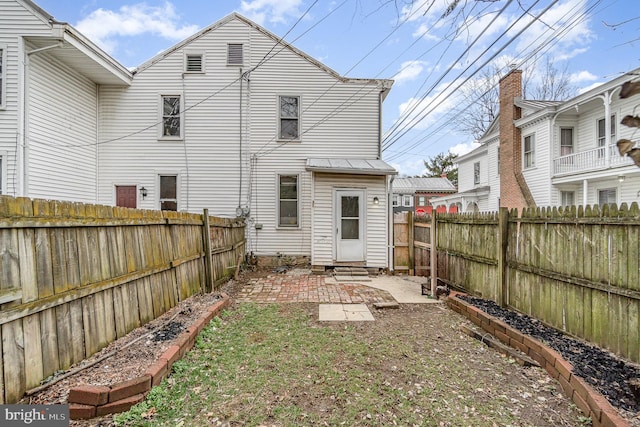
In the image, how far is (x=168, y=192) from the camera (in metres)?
10.0

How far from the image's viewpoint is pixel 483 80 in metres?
20.2

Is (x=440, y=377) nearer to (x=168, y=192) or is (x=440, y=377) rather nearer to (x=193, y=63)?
(x=168, y=192)

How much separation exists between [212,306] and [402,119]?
10.2 meters

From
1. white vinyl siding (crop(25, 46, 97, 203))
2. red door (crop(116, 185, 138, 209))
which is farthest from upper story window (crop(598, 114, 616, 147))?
white vinyl siding (crop(25, 46, 97, 203))

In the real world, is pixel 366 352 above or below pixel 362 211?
below

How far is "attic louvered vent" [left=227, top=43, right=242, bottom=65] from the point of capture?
1007 cm

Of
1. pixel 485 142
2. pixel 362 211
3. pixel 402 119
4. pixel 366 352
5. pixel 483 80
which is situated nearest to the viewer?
pixel 366 352

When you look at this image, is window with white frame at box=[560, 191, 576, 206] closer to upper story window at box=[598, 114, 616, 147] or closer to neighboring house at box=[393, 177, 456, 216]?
upper story window at box=[598, 114, 616, 147]

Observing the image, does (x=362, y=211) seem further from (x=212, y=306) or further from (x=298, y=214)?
(x=212, y=306)

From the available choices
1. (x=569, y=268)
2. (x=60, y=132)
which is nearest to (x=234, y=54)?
(x=60, y=132)

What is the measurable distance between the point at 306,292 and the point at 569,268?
4.43 m

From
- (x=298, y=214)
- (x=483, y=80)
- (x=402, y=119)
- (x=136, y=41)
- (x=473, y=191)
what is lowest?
(x=298, y=214)

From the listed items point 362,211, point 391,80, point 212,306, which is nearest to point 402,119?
point 391,80

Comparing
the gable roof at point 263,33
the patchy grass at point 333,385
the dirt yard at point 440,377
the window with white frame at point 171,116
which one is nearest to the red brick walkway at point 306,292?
the dirt yard at point 440,377
